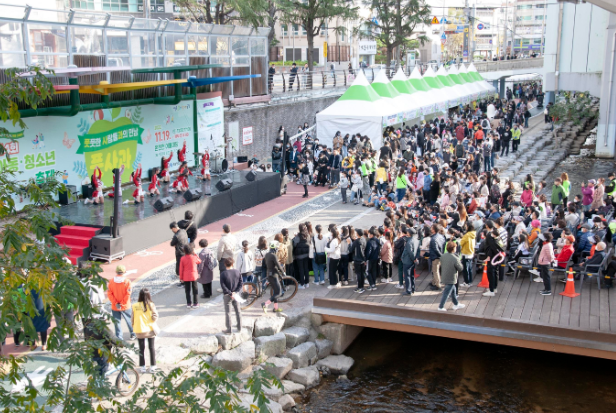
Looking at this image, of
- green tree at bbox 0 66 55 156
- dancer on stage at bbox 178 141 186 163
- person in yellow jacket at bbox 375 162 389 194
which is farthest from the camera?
dancer on stage at bbox 178 141 186 163

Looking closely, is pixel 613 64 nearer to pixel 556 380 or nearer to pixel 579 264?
pixel 579 264

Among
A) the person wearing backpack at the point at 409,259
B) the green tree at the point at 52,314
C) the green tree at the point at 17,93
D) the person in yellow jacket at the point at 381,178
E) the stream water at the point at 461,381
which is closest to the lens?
the green tree at the point at 52,314

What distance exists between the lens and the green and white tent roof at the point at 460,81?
119 ft

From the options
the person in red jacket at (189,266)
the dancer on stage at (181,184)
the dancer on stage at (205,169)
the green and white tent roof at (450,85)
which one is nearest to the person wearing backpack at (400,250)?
the person in red jacket at (189,266)

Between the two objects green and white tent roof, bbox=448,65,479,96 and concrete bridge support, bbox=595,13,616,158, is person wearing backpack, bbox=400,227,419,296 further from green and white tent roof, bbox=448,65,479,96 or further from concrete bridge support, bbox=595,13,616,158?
green and white tent roof, bbox=448,65,479,96

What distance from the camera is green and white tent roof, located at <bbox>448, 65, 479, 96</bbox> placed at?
119 feet

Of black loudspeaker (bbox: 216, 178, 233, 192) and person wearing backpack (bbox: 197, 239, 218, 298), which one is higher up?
black loudspeaker (bbox: 216, 178, 233, 192)

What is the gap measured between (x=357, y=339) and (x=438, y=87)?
23522 millimetres

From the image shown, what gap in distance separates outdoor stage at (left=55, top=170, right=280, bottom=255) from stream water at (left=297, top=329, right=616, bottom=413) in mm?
6117

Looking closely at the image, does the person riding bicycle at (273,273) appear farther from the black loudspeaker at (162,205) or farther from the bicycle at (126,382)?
the black loudspeaker at (162,205)

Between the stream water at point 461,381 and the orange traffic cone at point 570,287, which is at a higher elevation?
the orange traffic cone at point 570,287

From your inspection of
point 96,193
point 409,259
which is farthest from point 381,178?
point 96,193

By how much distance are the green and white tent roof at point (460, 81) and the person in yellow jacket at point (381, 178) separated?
19.3 metres

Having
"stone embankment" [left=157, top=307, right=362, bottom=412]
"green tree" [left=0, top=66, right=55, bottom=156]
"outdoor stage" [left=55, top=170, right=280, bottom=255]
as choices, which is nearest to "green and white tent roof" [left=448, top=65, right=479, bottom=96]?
"outdoor stage" [left=55, top=170, right=280, bottom=255]
